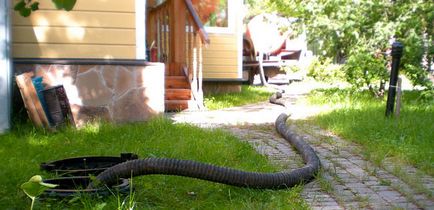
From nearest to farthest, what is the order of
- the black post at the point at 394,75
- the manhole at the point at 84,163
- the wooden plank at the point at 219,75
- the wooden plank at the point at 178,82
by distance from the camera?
the manhole at the point at 84,163, the black post at the point at 394,75, the wooden plank at the point at 178,82, the wooden plank at the point at 219,75

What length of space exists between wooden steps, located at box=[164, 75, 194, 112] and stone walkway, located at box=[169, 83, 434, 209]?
174 cm

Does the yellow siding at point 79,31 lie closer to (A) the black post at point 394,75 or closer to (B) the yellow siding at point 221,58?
(A) the black post at point 394,75

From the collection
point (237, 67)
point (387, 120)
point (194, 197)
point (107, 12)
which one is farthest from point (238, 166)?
point (237, 67)

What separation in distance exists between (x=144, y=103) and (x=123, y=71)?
0.47m

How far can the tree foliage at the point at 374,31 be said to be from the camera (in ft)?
26.6

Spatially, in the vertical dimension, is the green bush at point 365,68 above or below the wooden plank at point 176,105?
above

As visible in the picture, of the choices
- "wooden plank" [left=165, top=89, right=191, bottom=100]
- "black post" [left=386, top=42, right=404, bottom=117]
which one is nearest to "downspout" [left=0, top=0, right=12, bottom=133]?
"wooden plank" [left=165, top=89, right=191, bottom=100]

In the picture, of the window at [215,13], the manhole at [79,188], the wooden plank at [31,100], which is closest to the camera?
the manhole at [79,188]

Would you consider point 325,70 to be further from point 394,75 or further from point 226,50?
point 394,75

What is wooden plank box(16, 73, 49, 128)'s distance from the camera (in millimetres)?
5375

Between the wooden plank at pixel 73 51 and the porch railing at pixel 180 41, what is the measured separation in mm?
2104

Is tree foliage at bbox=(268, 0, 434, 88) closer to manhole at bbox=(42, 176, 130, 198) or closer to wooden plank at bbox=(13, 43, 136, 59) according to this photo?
wooden plank at bbox=(13, 43, 136, 59)

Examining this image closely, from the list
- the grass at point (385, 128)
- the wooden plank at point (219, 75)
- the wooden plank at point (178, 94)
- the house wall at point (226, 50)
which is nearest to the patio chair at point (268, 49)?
the house wall at point (226, 50)

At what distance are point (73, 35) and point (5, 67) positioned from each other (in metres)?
0.90
